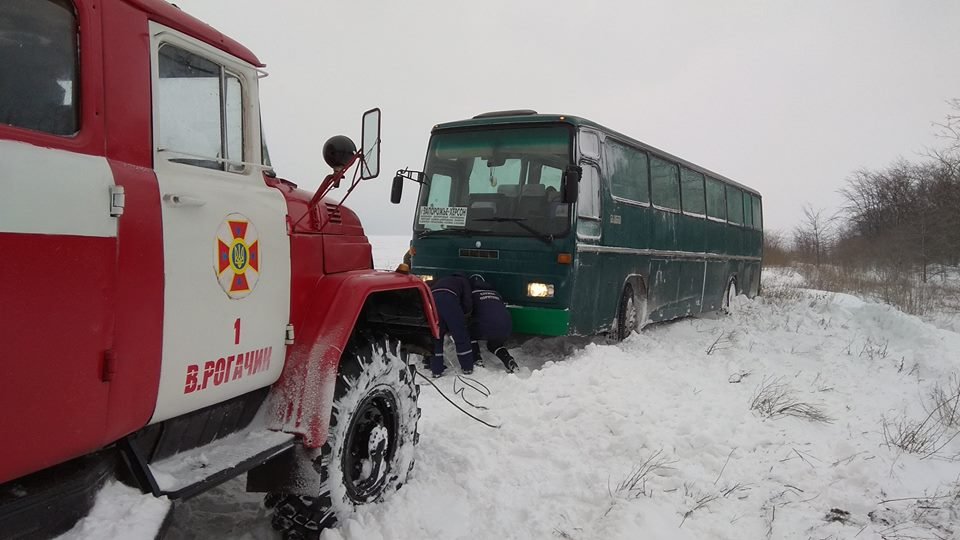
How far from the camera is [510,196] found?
7625 mm

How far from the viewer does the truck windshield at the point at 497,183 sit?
7430 mm

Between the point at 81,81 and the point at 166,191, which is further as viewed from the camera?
the point at 166,191

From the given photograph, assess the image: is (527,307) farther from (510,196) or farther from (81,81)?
(81,81)

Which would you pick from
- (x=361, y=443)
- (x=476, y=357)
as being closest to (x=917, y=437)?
(x=476, y=357)

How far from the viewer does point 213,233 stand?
234cm

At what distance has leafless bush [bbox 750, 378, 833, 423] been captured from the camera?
5539 mm

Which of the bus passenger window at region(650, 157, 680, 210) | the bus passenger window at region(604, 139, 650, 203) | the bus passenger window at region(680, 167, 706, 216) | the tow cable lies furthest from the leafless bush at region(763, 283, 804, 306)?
the tow cable

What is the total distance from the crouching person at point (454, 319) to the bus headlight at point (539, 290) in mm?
793

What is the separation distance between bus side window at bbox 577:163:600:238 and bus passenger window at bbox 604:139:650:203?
0.48 metres

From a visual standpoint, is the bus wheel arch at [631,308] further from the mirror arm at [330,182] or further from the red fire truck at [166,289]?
the mirror arm at [330,182]

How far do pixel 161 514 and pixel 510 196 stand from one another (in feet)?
20.0

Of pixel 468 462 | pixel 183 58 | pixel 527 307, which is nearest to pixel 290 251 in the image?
pixel 183 58

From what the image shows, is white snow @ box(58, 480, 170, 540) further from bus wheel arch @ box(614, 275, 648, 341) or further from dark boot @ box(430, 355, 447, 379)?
bus wheel arch @ box(614, 275, 648, 341)

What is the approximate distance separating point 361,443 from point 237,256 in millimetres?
1330
